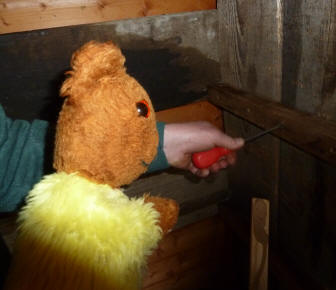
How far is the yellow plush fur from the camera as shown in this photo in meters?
0.34

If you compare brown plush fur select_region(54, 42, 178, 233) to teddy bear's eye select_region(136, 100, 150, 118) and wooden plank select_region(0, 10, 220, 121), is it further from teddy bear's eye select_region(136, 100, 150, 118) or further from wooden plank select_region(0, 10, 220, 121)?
wooden plank select_region(0, 10, 220, 121)

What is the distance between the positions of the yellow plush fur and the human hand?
37cm

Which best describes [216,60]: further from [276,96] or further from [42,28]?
A: [42,28]

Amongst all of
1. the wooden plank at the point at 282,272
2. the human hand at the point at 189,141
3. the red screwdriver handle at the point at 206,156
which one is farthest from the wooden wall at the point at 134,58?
the wooden plank at the point at 282,272

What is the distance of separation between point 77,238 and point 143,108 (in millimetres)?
201

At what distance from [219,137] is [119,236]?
47 centimetres

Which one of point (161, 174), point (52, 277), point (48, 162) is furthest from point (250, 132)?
point (52, 277)

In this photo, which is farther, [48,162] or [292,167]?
[292,167]

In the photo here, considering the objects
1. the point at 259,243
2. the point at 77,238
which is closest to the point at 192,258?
the point at 259,243

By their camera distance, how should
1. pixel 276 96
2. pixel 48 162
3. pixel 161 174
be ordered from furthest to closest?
pixel 161 174 → pixel 276 96 → pixel 48 162

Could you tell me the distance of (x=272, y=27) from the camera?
2.56 feet

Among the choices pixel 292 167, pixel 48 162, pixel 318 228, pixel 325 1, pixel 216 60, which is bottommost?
pixel 318 228

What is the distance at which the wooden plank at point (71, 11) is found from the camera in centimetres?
74

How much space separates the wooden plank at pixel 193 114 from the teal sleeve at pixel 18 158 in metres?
0.46
